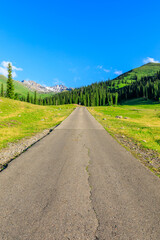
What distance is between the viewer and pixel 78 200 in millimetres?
3881

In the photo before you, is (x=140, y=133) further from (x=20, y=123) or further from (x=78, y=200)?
(x=20, y=123)

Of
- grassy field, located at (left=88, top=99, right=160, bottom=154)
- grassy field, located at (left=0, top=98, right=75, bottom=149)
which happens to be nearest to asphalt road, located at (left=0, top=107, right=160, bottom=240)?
grassy field, located at (left=0, top=98, right=75, bottom=149)

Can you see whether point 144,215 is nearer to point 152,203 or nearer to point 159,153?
point 152,203

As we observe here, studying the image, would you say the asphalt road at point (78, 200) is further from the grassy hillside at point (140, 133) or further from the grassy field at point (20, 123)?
the grassy field at point (20, 123)

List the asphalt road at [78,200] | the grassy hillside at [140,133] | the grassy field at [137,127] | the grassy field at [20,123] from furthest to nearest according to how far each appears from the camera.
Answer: the grassy field at [20,123]
the grassy field at [137,127]
the grassy hillside at [140,133]
the asphalt road at [78,200]

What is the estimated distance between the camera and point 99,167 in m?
6.20

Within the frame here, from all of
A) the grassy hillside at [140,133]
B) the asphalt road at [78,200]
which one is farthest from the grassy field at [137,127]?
the asphalt road at [78,200]

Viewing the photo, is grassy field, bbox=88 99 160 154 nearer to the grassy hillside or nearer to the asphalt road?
the grassy hillside

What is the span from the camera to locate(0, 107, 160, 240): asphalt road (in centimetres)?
285

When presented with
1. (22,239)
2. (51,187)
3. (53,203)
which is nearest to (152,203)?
(53,203)

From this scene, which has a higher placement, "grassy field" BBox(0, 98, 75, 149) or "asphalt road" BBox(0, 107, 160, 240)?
"grassy field" BBox(0, 98, 75, 149)

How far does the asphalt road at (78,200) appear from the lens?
285cm

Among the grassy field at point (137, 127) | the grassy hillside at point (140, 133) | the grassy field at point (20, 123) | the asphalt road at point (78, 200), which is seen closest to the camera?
the asphalt road at point (78, 200)

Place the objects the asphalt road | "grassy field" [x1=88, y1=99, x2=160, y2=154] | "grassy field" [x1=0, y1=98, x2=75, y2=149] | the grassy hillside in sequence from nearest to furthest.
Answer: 1. the asphalt road
2. the grassy hillside
3. "grassy field" [x1=88, y1=99, x2=160, y2=154]
4. "grassy field" [x1=0, y1=98, x2=75, y2=149]
